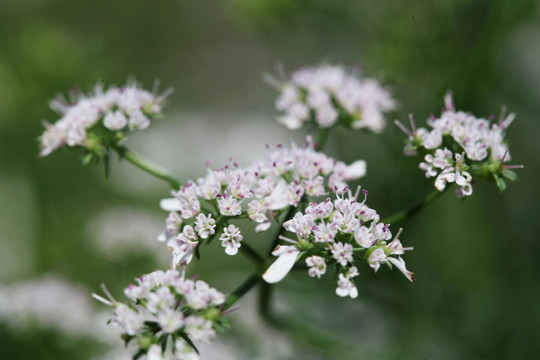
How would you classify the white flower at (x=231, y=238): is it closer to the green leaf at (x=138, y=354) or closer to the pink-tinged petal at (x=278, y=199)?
the pink-tinged petal at (x=278, y=199)

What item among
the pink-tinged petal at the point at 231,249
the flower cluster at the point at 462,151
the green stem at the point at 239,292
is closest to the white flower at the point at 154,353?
the green stem at the point at 239,292

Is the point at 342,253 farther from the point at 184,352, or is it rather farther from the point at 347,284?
the point at 184,352

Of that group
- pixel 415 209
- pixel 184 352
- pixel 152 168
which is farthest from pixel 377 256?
pixel 152 168

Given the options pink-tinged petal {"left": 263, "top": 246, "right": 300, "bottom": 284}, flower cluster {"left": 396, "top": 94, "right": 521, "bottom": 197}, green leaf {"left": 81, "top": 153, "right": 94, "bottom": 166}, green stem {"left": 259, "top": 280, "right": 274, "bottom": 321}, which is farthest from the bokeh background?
green leaf {"left": 81, "top": 153, "right": 94, "bottom": 166}

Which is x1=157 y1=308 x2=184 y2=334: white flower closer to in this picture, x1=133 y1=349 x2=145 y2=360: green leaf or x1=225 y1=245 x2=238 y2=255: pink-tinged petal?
x1=133 y1=349 x2=145 y2=360: green leaf

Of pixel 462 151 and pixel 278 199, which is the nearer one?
pixel 278 199

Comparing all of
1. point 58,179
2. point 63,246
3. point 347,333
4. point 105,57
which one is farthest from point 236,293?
point 58,179

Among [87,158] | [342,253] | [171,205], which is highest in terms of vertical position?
[87,158]

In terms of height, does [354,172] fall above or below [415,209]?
above
